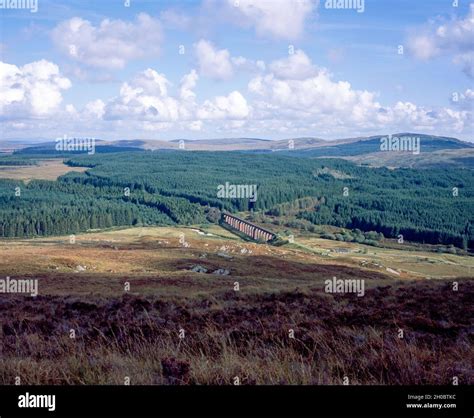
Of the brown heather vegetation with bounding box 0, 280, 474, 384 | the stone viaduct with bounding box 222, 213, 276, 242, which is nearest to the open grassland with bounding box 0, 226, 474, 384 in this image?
the brown heather vegetation with bounding box 0, 280, 474, 384

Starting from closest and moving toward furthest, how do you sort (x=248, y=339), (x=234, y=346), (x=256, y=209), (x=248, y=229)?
1. (x=234, y=346)
2. (x=248, y=339)
3. (x=248, y=229)
4. (x=256, y=209)

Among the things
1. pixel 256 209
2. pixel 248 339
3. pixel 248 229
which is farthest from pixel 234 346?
pixel 256 209

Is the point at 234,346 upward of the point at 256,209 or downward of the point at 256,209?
upward

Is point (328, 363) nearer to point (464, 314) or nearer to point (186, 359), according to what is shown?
point (186, 359)

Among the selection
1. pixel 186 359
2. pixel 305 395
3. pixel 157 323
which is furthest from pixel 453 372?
pixel 157 323

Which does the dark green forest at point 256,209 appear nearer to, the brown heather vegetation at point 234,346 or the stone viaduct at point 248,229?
the stone viaduct at point 248,229

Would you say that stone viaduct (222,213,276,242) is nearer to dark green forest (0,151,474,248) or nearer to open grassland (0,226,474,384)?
dark green forest (0,151,474,248)

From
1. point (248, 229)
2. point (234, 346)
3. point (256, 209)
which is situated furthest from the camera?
point (256, 209)

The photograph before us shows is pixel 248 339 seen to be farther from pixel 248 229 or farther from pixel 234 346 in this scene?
pixel 248 229

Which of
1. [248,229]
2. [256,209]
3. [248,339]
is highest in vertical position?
[248,339]
